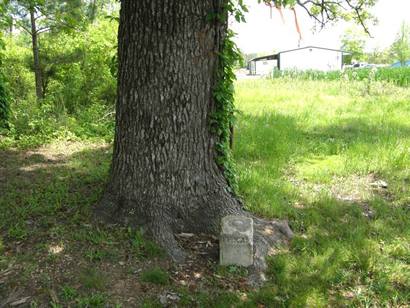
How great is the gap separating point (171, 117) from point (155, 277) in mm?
1439

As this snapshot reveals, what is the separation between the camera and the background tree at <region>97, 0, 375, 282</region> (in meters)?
3.70

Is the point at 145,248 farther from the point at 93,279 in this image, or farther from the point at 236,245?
the point at 236,245

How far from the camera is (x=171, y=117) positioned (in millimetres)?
3809

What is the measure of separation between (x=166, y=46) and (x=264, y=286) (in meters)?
2.29

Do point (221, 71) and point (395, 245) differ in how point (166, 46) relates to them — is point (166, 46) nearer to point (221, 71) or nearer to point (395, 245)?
point (221, 71)

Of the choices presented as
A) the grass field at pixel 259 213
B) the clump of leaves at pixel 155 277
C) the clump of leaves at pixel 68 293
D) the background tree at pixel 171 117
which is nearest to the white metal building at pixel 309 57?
the grass field at pixel 259 213

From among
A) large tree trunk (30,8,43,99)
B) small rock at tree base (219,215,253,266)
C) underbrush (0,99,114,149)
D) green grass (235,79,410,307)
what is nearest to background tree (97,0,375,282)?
small rock at tree base (219,215,253,266)

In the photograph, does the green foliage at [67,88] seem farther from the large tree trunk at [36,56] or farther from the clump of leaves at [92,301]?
the clump of leaves at [92,301]

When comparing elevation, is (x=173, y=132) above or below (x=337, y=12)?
below

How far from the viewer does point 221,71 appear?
4055 millimetres

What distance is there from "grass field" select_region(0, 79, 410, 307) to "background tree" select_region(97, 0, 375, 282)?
1.10ft

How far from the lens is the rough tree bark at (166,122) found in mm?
3693

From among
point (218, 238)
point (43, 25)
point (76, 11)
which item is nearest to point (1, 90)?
point (76, 11)

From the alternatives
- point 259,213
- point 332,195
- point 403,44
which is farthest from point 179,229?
point 403,44
